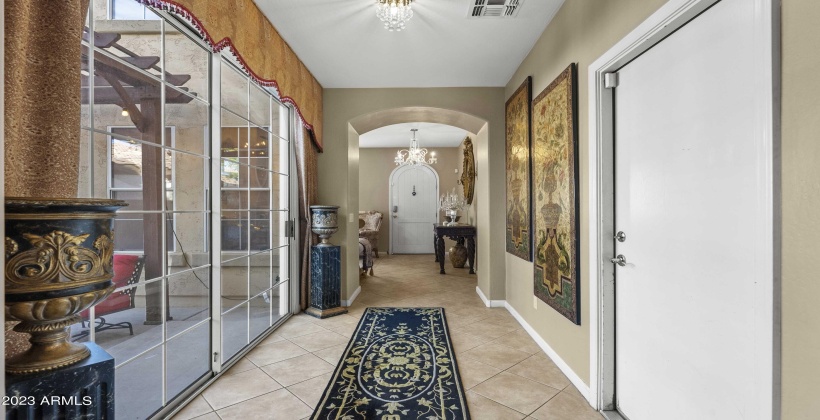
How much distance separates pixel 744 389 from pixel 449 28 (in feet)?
8.91

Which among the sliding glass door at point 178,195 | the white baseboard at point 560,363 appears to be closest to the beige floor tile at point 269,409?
the sliding glass door at point 178,195

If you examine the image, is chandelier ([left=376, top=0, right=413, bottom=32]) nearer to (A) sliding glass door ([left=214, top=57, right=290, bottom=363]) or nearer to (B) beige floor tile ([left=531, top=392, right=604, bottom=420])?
(A) sliding glass door ([left=214, top=57, right=290, bottom=363])

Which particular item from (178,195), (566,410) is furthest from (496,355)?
(178,195)

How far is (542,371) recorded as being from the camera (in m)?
2.29

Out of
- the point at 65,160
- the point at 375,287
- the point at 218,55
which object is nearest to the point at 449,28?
the point at 218,55

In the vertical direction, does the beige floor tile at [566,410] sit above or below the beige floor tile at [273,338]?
below

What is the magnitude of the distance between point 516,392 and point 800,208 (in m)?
1.67

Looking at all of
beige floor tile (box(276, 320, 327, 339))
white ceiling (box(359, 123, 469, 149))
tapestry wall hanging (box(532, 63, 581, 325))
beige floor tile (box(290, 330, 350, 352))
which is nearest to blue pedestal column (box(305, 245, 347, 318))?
beige floor tile (box(276, 320, 327, 339))

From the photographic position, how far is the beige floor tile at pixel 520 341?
265cm

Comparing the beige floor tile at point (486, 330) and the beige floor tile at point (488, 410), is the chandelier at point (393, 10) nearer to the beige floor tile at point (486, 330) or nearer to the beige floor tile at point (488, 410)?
the beige floor tile at point (488, 410)

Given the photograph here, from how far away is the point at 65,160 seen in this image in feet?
3.34

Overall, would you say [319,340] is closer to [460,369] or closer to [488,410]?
[460,369]

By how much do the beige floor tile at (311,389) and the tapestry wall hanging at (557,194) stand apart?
1.69 m

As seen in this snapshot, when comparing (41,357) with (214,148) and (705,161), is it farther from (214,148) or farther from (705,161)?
(705,161)
